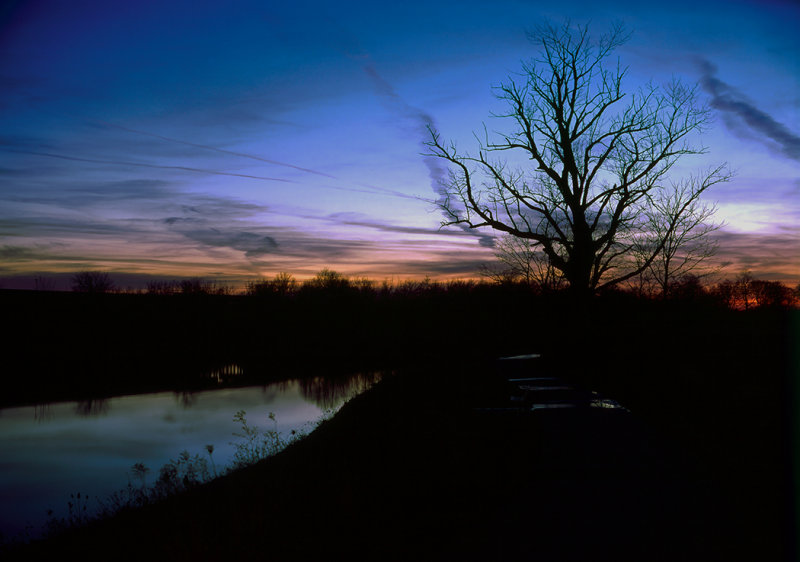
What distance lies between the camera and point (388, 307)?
220 ft

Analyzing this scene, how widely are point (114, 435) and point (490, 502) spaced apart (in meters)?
17.5

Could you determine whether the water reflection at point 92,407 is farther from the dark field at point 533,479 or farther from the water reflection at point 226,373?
the dark field at point 533,479

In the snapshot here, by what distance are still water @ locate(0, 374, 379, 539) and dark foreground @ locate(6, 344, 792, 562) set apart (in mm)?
5332

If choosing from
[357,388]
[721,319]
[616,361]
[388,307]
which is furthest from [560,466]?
[388,307]

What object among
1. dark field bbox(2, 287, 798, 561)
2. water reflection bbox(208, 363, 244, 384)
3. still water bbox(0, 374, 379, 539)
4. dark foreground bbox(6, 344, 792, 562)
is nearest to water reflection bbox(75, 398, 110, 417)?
still water bbox(0, 374, 379, 539)

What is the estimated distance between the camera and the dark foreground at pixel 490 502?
17.9ft

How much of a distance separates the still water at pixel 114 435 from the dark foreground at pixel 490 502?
533 centimetres

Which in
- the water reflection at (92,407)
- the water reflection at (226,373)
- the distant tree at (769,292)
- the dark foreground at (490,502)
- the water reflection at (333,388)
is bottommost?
the water reflection at (92,407)

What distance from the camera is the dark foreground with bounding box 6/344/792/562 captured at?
5457mm

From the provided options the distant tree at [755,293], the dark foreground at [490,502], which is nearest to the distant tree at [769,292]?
A: the distant tree at [755,293]

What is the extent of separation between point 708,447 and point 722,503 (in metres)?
3.03

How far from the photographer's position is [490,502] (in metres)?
6.73

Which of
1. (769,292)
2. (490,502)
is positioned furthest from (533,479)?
(769,292)

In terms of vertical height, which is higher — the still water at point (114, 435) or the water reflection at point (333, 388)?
the water reflection at point (333, 388)
